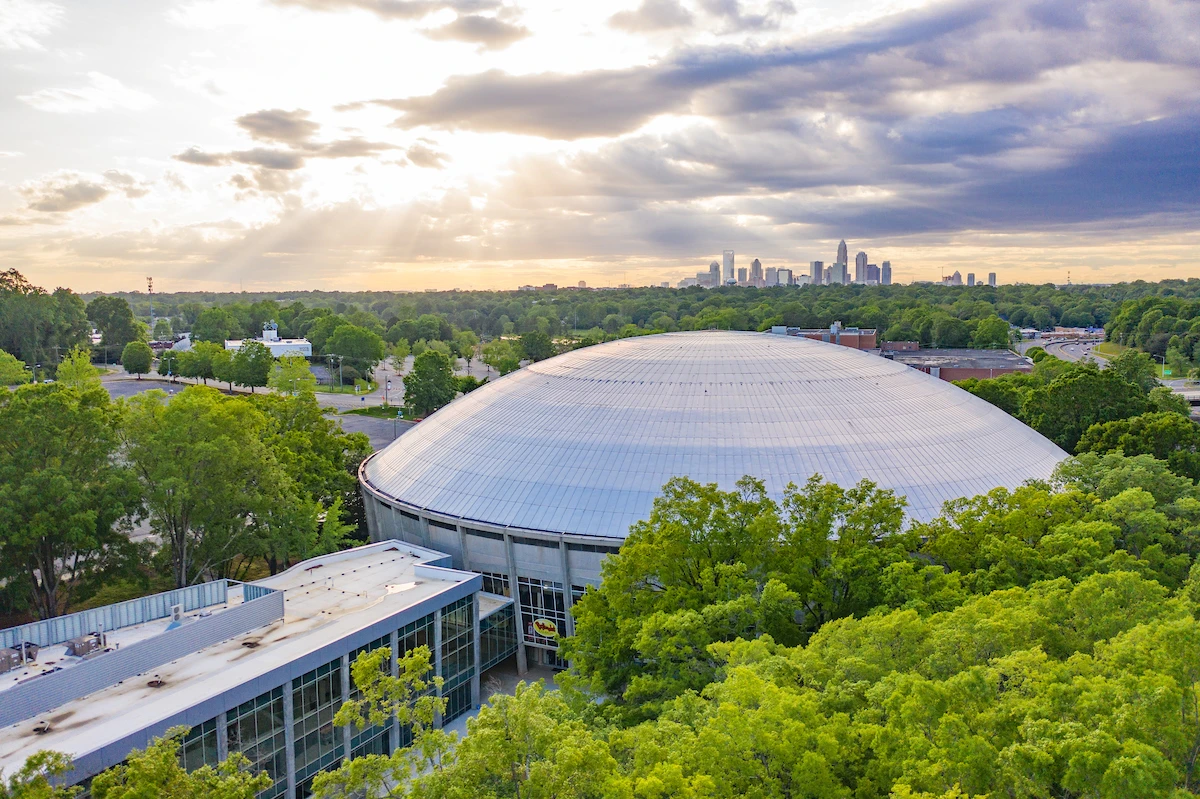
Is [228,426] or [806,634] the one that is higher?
[228,426]

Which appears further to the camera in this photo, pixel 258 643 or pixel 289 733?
pixel 258 643

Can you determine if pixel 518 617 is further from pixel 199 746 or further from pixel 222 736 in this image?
pixel 199 746

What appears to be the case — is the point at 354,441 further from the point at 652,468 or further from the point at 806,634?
the point at 806,634

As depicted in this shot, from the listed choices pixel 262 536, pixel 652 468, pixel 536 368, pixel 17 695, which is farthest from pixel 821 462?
pixel 17 695

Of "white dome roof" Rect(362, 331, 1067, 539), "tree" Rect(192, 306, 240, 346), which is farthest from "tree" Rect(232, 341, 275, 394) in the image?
"white dome roof" Rect(362, 331, 1067, 539)

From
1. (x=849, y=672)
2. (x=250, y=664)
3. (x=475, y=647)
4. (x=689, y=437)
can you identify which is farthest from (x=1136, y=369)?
(x=250, y=664)

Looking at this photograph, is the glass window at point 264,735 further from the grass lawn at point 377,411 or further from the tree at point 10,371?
the tree at point 10,371
